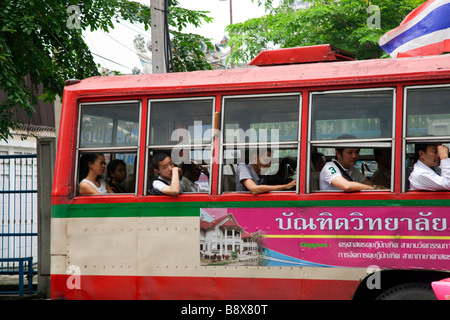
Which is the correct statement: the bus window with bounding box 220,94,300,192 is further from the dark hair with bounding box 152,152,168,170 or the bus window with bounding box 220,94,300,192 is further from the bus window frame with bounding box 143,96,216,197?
the dark hair with bounding box 152,152,168,170

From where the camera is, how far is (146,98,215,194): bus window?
265 inches

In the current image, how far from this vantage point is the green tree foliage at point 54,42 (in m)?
9.92

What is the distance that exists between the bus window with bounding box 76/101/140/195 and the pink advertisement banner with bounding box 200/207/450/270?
3.46 feet

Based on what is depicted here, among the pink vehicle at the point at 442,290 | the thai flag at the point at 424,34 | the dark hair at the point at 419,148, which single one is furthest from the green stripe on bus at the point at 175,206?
the thai flag at the point at 424,34

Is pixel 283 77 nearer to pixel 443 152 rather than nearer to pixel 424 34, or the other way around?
pixel 443 152

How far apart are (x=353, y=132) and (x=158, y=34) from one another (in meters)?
5.13

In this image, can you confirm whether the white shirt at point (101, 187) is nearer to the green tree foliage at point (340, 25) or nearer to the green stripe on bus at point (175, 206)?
the green stripe on bus at point (175, 206)

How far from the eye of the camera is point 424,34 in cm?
802

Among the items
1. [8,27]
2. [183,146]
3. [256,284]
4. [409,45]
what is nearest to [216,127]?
[183,146]

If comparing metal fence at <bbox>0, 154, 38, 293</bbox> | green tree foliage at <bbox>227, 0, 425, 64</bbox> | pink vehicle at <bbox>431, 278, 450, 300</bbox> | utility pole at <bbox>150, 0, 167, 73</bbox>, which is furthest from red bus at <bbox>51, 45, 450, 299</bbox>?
green tree foliage at <bbox>227, 0, 425, 64</bbox>

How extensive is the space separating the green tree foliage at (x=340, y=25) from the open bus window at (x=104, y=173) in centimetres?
1071

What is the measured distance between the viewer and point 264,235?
637cm

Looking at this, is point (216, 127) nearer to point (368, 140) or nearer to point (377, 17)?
point (368, 140)
